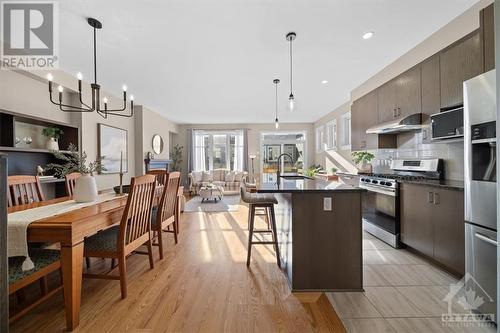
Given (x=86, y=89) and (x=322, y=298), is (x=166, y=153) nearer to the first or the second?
(x=86, y=89)

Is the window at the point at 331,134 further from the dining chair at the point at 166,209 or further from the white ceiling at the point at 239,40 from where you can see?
the dining chair at the point at 166,209

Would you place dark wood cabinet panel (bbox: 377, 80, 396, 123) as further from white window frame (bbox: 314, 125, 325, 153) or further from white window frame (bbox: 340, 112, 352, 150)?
white window frame (bbox: 314, 125, 325, 153)

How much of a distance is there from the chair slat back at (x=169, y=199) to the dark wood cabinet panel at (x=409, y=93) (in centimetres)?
325

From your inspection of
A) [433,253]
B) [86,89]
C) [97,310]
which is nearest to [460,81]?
[433,253]

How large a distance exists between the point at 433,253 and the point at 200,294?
7.79 ft

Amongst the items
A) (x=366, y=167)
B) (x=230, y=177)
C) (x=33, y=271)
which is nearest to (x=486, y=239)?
(x=366, y=167)

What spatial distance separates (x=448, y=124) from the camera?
90.9 inches

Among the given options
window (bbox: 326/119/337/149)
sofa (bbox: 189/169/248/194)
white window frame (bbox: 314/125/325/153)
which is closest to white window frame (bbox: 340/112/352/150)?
window (bbox: 326/119/337/149)

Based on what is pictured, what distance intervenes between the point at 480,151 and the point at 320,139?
6.62 meters

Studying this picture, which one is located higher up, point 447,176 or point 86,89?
point 86,89

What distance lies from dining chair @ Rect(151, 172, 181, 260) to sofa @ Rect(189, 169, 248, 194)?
429 centimetres

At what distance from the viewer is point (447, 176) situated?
2.69 meters

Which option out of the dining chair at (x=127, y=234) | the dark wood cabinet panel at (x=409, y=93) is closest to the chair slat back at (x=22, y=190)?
the dining chair at (x=127, y=234)

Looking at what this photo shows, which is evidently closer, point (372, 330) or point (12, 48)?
point (372, 330)
